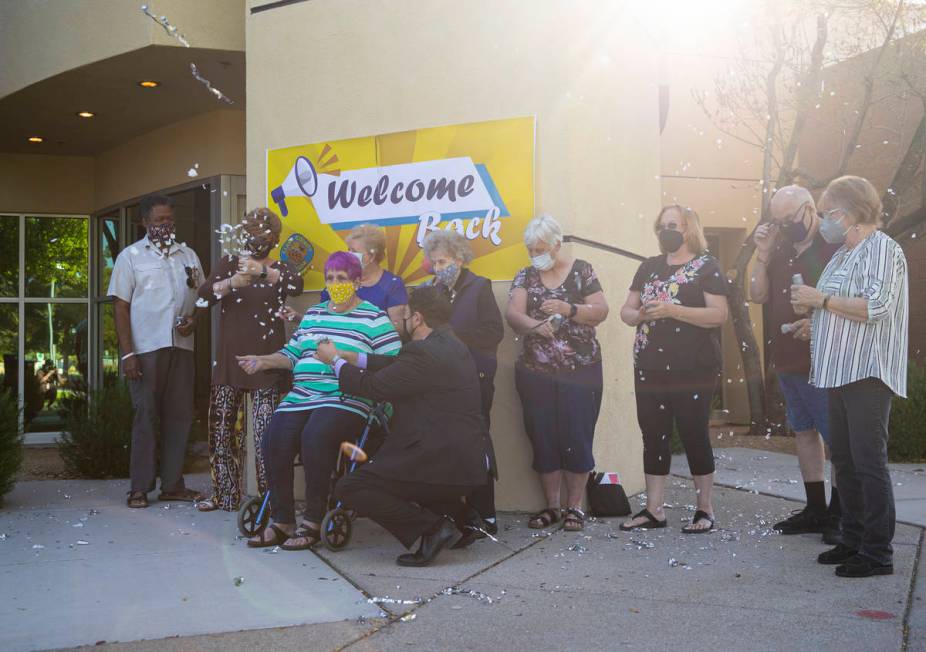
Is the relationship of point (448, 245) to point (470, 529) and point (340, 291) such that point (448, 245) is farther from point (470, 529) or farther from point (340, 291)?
point (470, 529)

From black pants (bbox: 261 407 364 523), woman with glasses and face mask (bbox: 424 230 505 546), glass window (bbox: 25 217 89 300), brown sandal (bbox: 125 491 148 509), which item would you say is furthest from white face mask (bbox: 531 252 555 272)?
glass window (bbox: 25 217 89 300)

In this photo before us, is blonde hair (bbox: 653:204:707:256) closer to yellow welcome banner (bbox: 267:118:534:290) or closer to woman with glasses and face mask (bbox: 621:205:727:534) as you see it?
woman with glasses and face mask (bbox: 621:205:727:534)

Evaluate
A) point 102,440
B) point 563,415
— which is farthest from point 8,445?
point 563,415

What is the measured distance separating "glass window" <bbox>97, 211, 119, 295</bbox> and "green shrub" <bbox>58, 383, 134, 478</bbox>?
388cm

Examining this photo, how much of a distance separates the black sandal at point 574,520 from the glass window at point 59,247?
888 centimetres

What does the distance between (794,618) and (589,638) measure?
0.88 metres

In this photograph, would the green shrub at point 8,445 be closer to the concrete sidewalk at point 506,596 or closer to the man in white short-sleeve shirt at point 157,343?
the man in white short-sleeve shirt at point 157,343

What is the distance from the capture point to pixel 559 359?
240 inches

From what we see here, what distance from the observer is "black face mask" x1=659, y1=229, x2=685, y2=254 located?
5.83 m

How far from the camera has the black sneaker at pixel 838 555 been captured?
4961 millimetres

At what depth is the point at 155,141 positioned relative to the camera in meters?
11.0

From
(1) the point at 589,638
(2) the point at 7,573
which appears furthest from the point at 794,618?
(2) the point at 7,573

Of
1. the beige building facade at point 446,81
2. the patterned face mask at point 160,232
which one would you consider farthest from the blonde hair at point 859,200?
the patterned face mask at point 160,232

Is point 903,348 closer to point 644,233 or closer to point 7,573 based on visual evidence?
point 644,233
